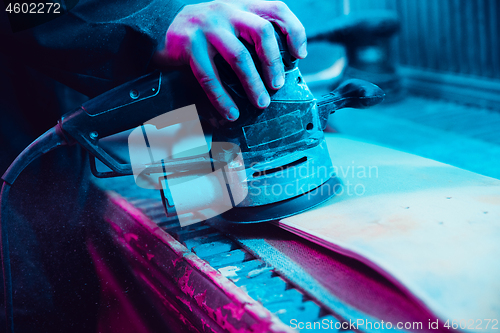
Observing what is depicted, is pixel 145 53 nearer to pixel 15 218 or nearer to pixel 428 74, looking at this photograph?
pixel 15 218

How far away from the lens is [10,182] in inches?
31.1

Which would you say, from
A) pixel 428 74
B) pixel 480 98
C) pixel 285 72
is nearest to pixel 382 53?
pixel 428 74

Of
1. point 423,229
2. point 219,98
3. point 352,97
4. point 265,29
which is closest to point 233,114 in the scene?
point 219,98

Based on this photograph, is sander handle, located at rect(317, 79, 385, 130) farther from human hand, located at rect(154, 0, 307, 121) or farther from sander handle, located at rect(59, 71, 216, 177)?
sander handle, located at rect(59, 71, 216, 177)

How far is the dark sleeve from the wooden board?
46cm

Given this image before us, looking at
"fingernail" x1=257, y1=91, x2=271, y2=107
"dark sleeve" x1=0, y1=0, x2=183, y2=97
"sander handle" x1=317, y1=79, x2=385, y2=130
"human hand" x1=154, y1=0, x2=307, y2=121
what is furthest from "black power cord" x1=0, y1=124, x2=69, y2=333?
"sander handle" x1=317, y1=79, x2=385, y2=130

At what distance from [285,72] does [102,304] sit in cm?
67

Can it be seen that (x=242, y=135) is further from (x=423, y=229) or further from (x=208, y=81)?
(x=423, y=229)

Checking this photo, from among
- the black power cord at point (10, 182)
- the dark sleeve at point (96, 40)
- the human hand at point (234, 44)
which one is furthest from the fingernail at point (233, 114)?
the black power cord at point (10, 182)

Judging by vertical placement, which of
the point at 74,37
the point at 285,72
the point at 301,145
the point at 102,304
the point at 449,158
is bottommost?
the point at 102,304

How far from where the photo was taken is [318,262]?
0.64 meters

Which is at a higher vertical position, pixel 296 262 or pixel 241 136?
pixel 241 136

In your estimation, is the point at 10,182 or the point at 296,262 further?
the point at 10,182

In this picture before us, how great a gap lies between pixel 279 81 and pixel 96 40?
368 mm
